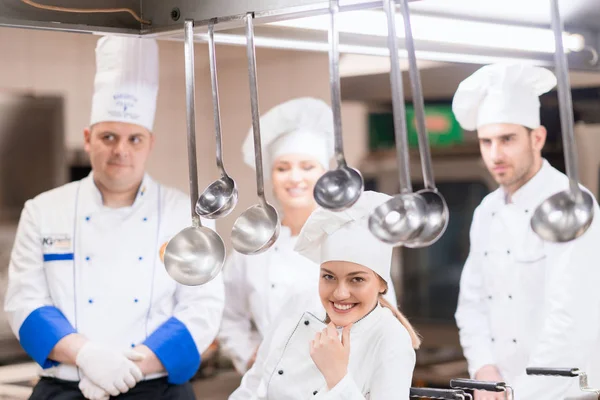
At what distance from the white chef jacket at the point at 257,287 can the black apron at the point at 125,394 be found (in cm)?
41

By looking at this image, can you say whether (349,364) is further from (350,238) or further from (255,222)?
(255,222)

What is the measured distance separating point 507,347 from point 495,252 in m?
0.28

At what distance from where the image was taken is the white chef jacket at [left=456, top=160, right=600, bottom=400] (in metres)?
2.28

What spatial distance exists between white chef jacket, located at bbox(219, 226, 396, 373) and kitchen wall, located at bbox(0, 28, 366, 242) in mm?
418

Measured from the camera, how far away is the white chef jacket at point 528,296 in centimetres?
228

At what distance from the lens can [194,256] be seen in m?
1.41

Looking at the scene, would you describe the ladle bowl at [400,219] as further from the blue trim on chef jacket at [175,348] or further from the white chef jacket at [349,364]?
the blue trim on chef jacket at [175,348]

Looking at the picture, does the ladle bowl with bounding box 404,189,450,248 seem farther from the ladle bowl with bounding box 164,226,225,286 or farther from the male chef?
the male chef

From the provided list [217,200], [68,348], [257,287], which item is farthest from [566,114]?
[257,287]

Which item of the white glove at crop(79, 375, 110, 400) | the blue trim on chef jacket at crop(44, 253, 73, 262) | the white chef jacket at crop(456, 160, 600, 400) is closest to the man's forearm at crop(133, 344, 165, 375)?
the white glove at crop(79, 375, 110, 400)

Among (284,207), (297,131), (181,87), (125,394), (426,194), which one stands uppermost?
(181,87)

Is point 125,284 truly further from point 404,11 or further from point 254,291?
point 404,11

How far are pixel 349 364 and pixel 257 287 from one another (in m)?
1.05

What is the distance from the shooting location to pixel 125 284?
239 centimetres
